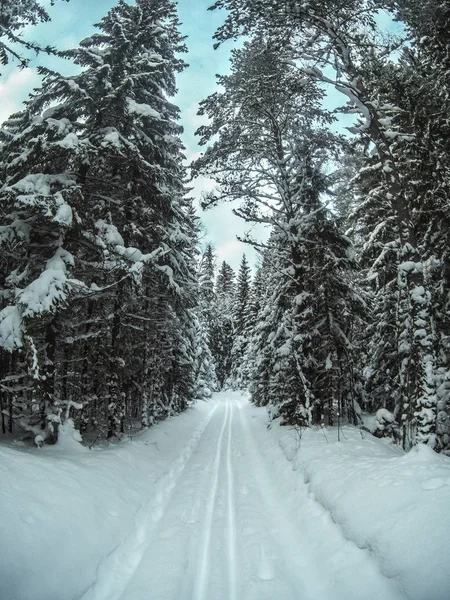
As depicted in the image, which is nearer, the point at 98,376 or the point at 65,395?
the point at 98,376

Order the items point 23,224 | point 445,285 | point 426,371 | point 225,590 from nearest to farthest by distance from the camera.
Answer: point 225,590, point 426,371, point 23,224, point 445,285

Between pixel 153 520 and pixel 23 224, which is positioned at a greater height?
pixel 23 224

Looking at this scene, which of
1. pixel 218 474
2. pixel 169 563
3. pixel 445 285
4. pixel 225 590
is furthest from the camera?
pixel 445 285

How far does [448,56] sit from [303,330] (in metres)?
9.12

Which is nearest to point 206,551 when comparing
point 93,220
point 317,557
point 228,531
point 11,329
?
point 228,531

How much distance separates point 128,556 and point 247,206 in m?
10.6

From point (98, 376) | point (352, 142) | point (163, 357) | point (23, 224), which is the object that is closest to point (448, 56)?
point (352, 142)

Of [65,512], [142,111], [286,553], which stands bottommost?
[286,553]

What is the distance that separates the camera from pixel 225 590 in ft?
12.5

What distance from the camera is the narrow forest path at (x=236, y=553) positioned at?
3760 mm

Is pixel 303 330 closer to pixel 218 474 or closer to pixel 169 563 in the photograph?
pixel 218 474

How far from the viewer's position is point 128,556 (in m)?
4.66

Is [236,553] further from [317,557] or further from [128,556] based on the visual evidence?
[128,556]

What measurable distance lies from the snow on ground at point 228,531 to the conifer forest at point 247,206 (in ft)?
6.90
